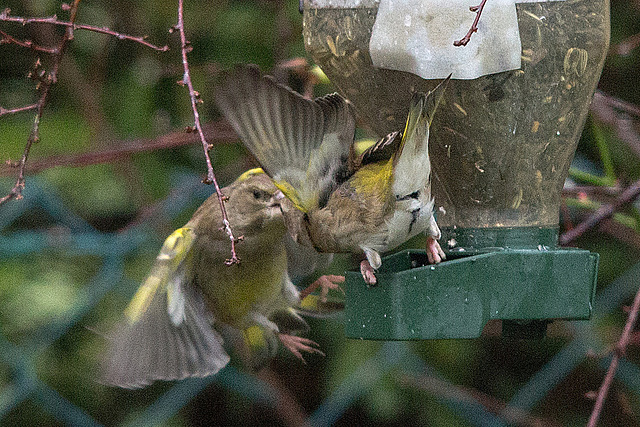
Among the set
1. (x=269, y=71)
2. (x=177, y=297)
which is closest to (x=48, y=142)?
(x=269, y=71)

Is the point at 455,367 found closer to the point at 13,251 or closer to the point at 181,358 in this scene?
the point at 181,358

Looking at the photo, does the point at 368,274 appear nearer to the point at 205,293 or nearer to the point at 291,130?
the point at 291,130

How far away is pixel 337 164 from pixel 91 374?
1.51 meters

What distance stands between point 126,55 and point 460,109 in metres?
A: 1.73

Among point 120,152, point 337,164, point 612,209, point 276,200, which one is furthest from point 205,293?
point 612,209

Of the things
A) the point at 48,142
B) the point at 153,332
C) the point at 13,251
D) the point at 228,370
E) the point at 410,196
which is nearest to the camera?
the point at 410,196

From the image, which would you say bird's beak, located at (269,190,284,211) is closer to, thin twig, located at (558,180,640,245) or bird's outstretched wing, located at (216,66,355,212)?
bird's outstretched wing, located at (216,66,355,212)

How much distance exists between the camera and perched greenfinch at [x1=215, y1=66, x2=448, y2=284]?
137 centimetres

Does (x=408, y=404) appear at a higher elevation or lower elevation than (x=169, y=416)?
lower

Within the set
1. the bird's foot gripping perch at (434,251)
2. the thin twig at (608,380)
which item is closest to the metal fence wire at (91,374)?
the thin twig at (608,380)

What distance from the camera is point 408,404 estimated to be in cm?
312

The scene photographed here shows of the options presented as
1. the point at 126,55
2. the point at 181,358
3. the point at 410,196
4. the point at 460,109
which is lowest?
the point at 181,358

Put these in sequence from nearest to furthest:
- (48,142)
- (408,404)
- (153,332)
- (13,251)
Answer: (153,332) < (13,251) < (48,142) < (408,404)

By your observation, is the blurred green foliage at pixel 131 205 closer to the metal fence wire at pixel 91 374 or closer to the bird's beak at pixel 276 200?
the metal fence wire at pixel 91 374
